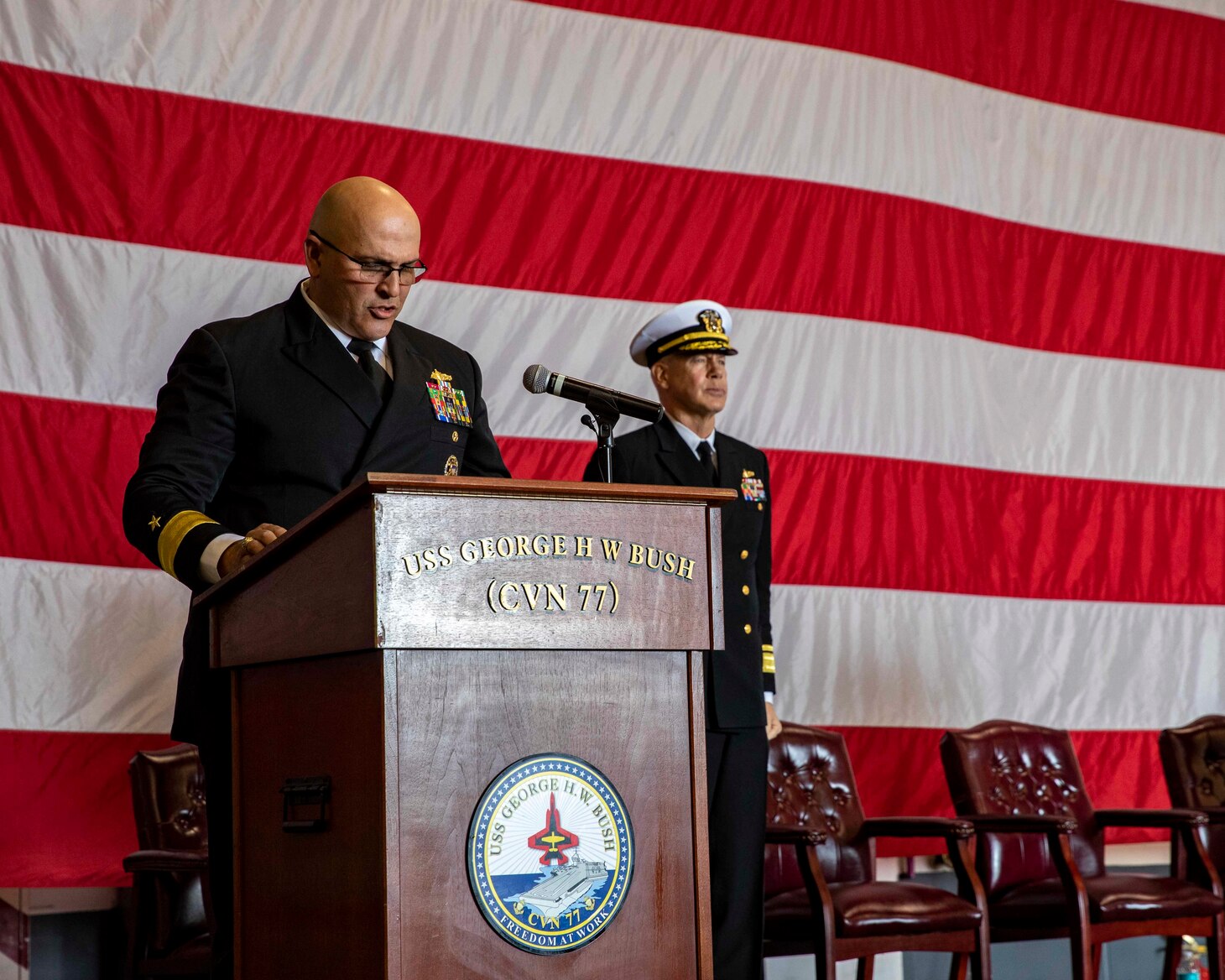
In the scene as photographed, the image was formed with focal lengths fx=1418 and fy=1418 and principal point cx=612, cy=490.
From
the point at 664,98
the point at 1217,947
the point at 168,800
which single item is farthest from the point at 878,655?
the point at 168,800

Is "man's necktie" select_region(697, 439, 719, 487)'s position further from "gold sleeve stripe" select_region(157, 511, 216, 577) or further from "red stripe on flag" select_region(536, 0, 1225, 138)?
"gold sleeve stripe" select_region(157, 511, 216, 577)

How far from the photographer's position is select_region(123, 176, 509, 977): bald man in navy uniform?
1.65m

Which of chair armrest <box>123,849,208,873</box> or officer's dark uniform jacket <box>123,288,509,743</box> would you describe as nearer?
officer's dark uniform jacket <box>123,288,509,743</box>

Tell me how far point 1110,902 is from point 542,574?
99.4 inches

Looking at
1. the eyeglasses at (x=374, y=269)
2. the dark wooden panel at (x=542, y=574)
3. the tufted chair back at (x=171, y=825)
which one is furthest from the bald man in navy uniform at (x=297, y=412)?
the tufted chair back at (x=171, y=825)

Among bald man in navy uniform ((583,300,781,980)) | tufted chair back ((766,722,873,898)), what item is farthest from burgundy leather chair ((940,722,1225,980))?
bald man in navy uniform ((583,300,781,980))

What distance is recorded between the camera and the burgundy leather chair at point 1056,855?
3.26 m

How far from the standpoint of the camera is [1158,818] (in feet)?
11.6

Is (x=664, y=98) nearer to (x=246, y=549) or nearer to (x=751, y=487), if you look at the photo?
→ (x=751, y=487)

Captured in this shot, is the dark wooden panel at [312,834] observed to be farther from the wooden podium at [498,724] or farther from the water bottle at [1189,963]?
the water bottle at [1189,963]

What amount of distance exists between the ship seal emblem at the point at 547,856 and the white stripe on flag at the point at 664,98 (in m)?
2.57

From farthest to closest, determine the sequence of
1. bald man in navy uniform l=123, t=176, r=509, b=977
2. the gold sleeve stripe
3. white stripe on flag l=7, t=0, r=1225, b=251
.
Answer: white stripe on flag l=7, t=0, r=1225, b=251, bald man in navy uniform l=123, t=176, r=509, b=977, the gold sleeve stripe

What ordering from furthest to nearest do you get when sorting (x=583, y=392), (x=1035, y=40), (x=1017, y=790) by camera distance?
(x=1035, y=40)
(x=1017, y=790)
(x=583, y=392)

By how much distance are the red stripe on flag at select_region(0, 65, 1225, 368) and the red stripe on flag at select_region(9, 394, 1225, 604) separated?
0.43 m
